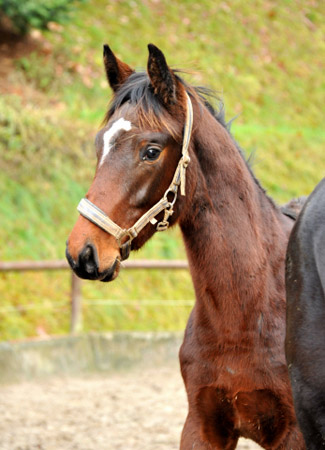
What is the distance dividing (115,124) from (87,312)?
18.4 feet

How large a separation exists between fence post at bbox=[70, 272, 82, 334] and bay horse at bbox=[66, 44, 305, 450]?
4214 millimetres

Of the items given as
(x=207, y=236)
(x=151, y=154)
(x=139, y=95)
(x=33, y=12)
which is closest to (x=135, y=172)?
(x=151, y=154)

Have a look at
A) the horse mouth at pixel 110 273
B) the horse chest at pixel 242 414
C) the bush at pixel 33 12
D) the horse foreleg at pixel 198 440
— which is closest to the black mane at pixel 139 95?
the horse mouth at pixel 110 273

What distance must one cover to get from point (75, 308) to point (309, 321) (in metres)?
5.74

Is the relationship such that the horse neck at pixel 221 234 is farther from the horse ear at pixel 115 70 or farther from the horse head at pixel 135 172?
the horse ear at pixel 115 70

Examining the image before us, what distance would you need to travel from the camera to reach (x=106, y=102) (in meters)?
10.8

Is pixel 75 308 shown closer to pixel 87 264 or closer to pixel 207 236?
pixel 207 236

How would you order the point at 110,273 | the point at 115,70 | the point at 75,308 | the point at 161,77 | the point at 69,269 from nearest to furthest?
the point at 110,273 → the point at 161,77 → the point at 115,70 → the point at 69,269 → the point at 75,308

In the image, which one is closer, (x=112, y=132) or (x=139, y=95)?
(x=112, y=132)

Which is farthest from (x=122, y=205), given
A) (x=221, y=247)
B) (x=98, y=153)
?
(x=221, y=247)

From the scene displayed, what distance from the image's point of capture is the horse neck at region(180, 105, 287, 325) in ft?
10.5

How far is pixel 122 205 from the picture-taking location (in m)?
2.84

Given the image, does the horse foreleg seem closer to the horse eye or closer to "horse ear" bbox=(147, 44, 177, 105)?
the horse eye

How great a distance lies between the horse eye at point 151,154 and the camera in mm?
2898
